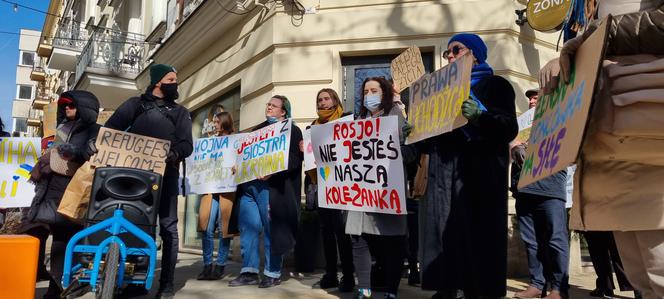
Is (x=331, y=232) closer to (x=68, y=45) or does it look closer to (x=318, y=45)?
(x=318, y=45)

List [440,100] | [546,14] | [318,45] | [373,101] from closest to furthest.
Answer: [440,100] < [373,101] < [546,14] < [318,45]

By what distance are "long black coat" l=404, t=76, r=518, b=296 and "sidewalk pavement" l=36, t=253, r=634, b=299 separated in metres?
1.40

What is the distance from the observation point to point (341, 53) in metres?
7.20

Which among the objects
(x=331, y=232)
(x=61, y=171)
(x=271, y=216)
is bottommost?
(x=331, y=232)

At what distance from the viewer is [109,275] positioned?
3246 millimetres

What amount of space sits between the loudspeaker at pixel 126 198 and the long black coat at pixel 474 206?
1929 millimetres

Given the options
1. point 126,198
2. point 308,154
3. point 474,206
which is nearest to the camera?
point 474,206

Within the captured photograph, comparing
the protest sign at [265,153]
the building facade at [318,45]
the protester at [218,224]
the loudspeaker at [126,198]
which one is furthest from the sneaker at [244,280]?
the building facade at [318,45]

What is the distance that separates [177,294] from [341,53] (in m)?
4.01

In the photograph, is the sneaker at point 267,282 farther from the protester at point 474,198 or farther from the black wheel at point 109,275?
the protester at point 474,198

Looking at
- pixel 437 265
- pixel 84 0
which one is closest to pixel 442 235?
pixel 437 265

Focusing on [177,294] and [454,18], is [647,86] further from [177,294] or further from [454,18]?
[454,18]

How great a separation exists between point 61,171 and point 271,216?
5.80 ft

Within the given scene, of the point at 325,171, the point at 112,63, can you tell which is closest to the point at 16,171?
the point at 325,171
